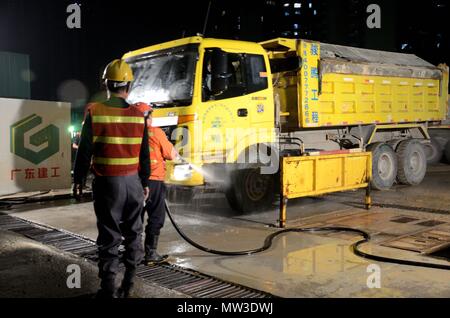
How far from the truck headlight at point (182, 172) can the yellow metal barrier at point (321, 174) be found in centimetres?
140

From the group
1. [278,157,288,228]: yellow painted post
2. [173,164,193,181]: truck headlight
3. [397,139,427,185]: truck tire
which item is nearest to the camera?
[278,157,288,228]: yellow painted post

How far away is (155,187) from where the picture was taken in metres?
5.01

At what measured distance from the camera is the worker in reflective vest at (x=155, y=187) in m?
4.97

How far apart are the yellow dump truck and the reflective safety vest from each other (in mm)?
3167

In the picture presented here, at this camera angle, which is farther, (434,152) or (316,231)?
(434,152)

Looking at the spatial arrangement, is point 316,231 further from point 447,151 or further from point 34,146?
point 447,151

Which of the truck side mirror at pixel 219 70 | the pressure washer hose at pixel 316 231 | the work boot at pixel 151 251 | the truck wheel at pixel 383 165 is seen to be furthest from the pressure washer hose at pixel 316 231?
the truck wheel at pixel 383 165

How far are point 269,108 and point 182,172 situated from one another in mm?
2027

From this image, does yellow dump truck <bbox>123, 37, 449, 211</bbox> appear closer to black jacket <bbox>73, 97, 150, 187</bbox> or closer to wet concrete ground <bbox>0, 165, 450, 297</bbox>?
wet concrete ground <bbox>0, 165, 450, 297</bbox>

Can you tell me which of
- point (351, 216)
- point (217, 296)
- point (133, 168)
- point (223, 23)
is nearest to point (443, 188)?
point (351, 216)

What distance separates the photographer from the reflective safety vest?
11.8 ft

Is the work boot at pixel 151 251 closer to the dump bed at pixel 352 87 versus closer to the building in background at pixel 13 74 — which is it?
the dump bed at pixel 352 87

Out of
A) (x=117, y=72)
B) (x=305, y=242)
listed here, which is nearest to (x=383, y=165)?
(x=305, y=242)

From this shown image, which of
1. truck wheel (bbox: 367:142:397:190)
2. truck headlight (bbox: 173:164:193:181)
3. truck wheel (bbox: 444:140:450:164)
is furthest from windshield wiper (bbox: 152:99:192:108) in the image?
truck wheel (bbox: 444:140:450:164)
